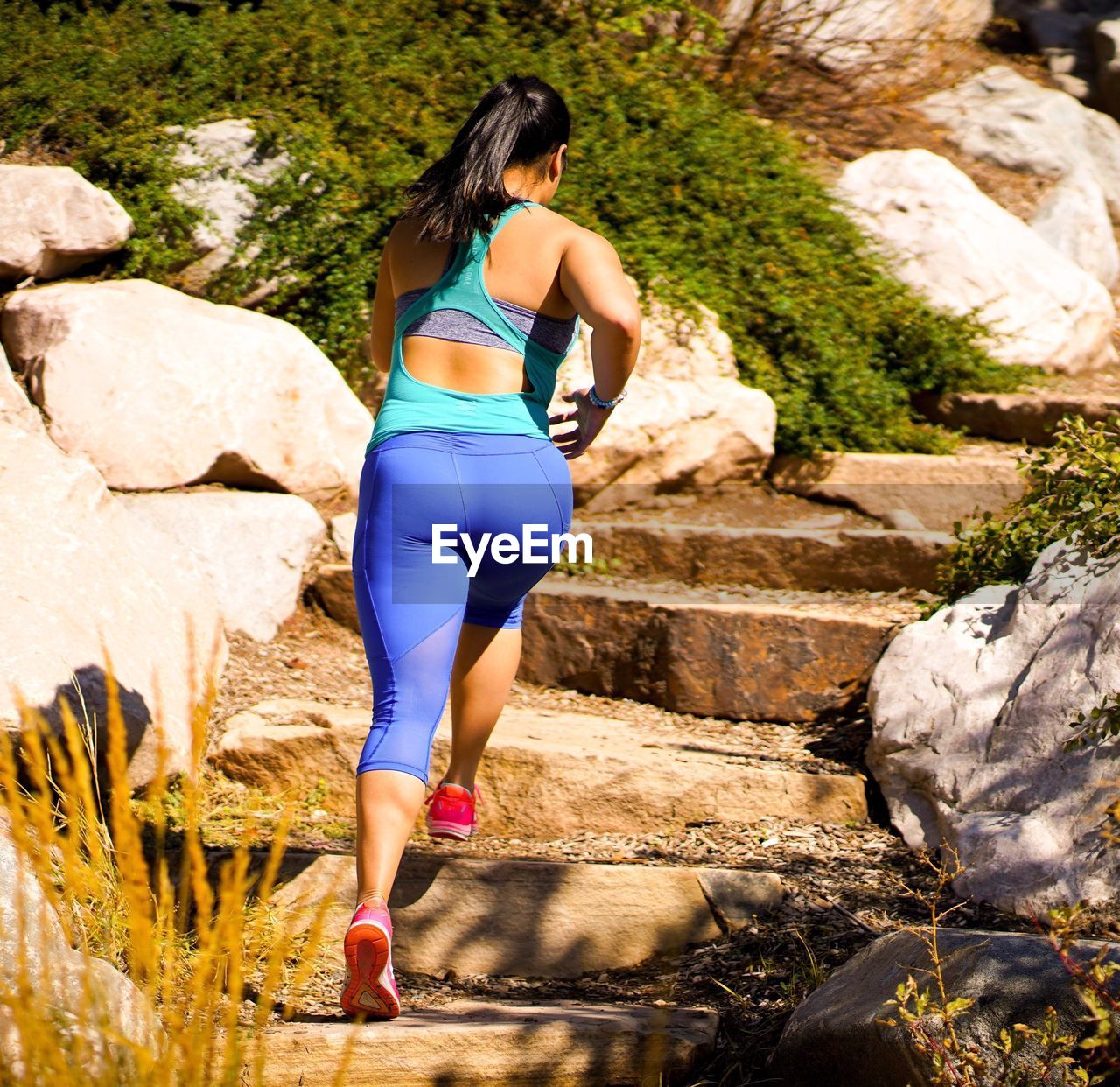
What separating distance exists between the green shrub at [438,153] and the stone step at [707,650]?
1637 millimetres

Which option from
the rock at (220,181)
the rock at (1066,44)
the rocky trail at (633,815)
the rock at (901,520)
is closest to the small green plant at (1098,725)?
the rocky trail at (633,815)

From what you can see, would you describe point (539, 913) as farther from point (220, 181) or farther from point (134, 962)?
point (220, 181)

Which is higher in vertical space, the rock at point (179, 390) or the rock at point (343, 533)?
the rock at point (179, 390)

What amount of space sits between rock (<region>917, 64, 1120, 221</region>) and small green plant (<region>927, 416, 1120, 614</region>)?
5.77 metres

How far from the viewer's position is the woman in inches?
89.4

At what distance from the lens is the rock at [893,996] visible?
5.80ft

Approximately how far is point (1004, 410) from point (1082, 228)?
293 cm

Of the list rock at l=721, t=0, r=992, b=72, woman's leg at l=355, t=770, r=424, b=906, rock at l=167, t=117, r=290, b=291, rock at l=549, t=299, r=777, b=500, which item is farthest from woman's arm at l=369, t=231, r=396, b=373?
rock at l=721, t=0, r=992, b=72

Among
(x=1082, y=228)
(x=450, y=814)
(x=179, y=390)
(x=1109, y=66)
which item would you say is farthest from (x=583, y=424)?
(x=1109, y=66)

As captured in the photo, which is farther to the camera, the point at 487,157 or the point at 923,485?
the point at 923,485

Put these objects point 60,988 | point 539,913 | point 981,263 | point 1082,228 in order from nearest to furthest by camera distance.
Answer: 1. point 60,988
2. point 539,913
3. point 981,263
4. point 1082,228

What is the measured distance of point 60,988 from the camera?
172cm

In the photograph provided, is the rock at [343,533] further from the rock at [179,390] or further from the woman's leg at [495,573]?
the woman's leg at [495,573]

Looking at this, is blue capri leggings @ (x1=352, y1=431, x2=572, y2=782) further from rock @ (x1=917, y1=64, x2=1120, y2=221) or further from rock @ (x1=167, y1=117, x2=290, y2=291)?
rock @ (x1=917, y1=64, x2=1120, y2=221)
